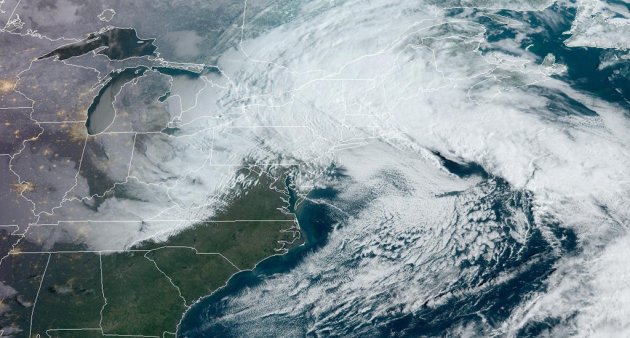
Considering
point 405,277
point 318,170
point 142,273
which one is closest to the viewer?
point 405,277

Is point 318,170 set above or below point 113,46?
below

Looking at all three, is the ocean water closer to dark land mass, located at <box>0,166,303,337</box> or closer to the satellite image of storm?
the satellite image of storm

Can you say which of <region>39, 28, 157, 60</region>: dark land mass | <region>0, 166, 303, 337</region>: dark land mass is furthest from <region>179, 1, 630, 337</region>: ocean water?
<region>39, 28, 157, 60</region>: dark land mass

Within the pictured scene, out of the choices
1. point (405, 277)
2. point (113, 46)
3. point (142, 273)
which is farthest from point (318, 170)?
point (113, 46)

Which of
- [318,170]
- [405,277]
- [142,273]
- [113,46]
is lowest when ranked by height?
[142,273]

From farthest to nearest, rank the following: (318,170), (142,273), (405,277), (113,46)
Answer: (113,46) → (318,170) → (142,273) → (405,277)

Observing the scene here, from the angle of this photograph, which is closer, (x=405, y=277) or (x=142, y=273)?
(x=405, y=277)

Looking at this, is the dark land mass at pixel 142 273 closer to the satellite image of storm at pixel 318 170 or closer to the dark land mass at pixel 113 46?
the satellite image of storm at pixel 318 170

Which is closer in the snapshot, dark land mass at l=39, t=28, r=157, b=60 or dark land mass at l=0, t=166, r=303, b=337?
dark land mass at l=0, t=166, r=303, b=337

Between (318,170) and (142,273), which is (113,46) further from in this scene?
(318,170)

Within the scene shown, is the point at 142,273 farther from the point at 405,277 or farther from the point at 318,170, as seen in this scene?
the point at 405,277
